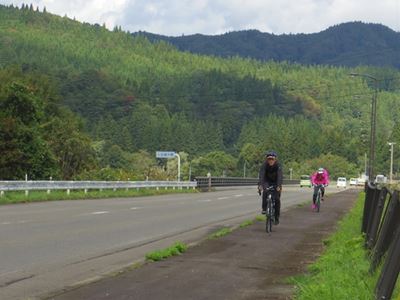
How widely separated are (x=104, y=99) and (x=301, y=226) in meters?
165

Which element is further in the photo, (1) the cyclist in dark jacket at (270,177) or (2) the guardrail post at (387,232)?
(1) the cyclist in dark jacket at (270,177)

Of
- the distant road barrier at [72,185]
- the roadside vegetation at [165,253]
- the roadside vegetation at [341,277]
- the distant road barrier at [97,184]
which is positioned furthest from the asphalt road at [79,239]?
the distant road barrier at [97,184]

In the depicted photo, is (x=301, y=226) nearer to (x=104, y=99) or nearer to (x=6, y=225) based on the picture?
(x=6, y=225)

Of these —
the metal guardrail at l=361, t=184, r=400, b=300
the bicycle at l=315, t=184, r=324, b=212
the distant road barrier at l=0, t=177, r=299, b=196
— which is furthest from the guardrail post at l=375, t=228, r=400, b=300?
the distant road barrier at l=0, t=177, r=299, b=196

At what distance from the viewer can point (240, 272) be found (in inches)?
432

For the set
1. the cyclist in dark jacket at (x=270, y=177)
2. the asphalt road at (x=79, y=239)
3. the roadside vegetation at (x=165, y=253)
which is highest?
the cyclist in dark jacket at (x=270, y=177)

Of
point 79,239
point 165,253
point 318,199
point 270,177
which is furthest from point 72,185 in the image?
point 165,253

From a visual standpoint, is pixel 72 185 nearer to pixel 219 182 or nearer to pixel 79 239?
pixel 79 239

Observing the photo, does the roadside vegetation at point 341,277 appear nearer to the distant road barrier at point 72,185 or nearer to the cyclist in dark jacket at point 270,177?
the cyclist in dark jacket at point 270,177

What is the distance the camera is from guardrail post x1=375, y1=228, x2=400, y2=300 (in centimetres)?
690

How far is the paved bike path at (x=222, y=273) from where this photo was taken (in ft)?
29.4

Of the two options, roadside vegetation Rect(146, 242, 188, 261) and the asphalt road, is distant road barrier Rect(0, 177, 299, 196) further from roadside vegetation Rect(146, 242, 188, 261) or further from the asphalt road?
roadside vegetation Rect(146, 242, 188, 261)

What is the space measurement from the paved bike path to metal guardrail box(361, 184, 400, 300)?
4.04 feet

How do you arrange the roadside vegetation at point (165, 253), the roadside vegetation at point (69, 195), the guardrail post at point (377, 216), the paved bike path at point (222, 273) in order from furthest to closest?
Answer: the roadside vegetation at point (69, 195)
the roadside vegetation at point (165, 253)
the guardrail post at point (377, 216)
the paved bike path at point (222, 273)
